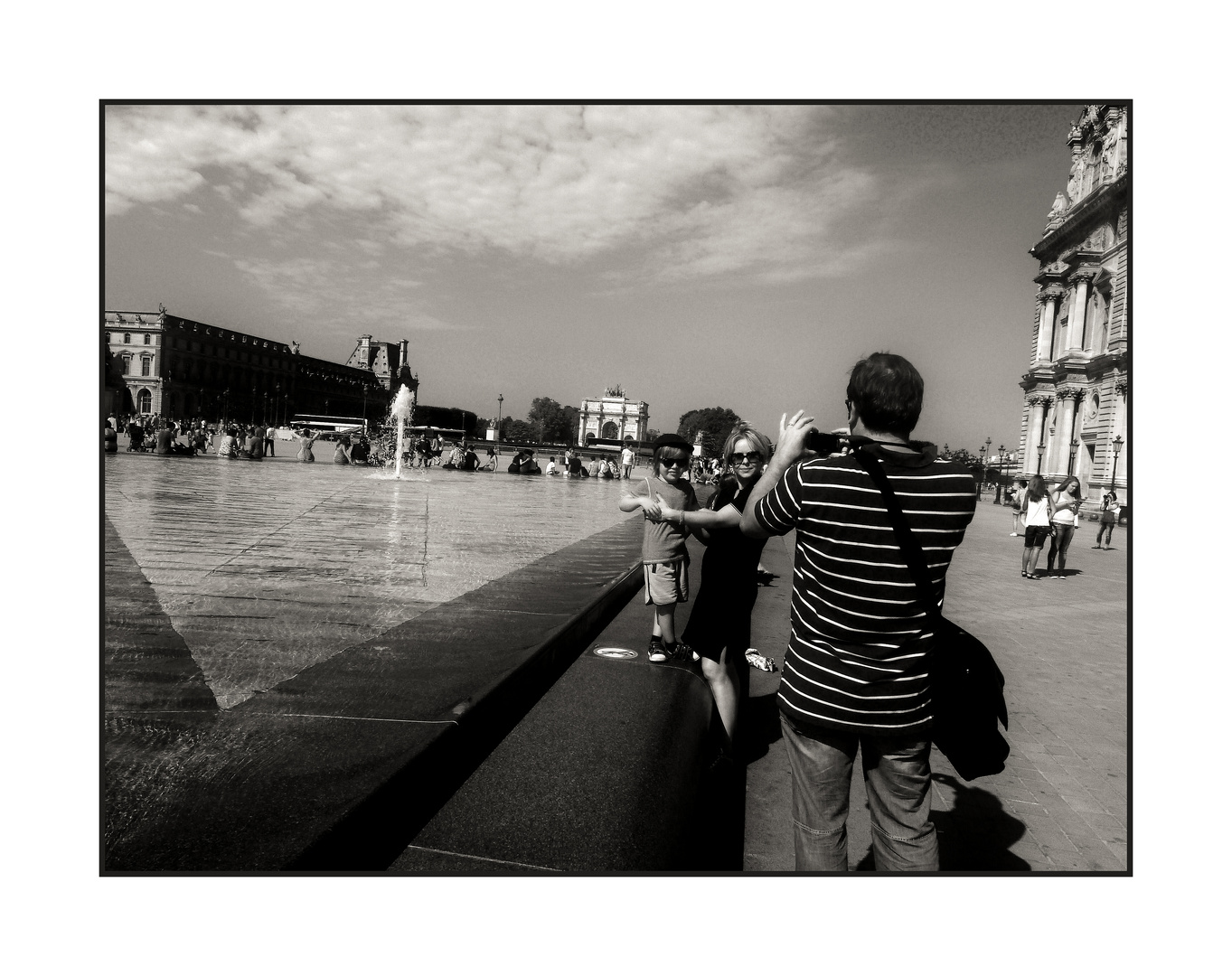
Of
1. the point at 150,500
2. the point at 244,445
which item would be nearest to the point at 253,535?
the point at 150,500

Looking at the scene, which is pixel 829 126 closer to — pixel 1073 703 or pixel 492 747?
pixel 492 747

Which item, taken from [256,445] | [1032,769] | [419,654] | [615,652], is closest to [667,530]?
[615,652]

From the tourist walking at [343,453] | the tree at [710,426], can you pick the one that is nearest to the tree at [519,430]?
the tree at [710,426]

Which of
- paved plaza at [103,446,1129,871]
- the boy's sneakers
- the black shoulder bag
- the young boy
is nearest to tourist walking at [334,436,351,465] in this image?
paved plaza at [103,446,1129,871]

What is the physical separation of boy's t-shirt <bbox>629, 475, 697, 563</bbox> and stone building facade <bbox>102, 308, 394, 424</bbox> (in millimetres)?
2538

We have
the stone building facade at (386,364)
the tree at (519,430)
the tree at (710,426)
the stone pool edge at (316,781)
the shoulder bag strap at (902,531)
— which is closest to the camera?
the shoulder bag strap at (902,531)

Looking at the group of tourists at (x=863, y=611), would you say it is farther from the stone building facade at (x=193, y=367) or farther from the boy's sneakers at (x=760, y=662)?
the boy's sneakers at (x=760, y=662)

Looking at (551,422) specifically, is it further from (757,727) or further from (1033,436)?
(757,727)

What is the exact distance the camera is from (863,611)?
1.97 metres

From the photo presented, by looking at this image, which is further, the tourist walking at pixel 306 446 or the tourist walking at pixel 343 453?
the tourist walking at pixel 343 453

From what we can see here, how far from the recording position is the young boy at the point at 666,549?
4.36m

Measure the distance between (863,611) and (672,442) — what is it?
88.4 inches

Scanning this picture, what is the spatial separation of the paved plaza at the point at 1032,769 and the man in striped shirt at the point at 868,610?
851 mm

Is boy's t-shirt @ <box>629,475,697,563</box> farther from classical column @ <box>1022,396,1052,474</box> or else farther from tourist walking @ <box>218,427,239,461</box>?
classical column @ <box>1022,396,1052,474</box>
